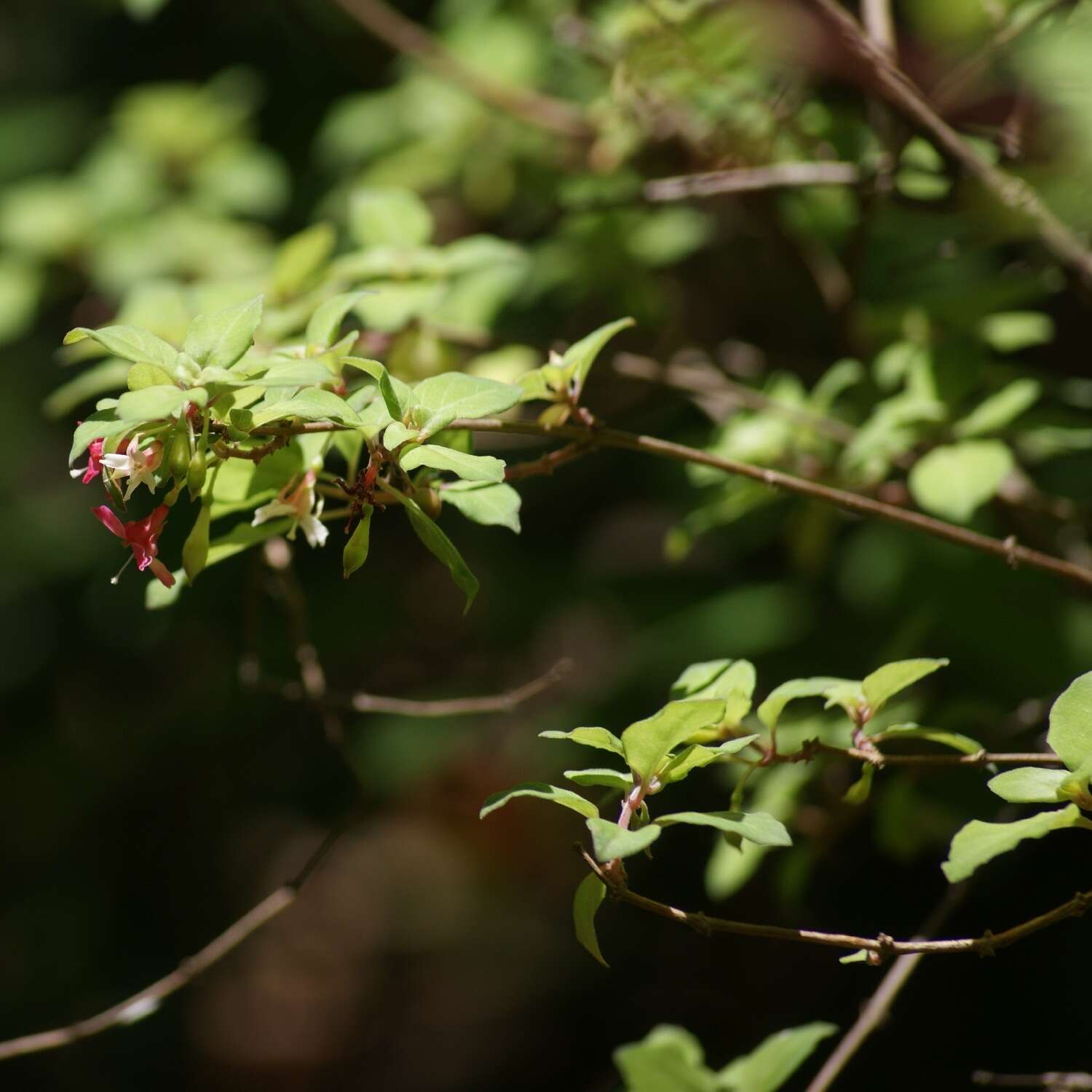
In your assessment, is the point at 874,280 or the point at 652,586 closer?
the point at 874,280

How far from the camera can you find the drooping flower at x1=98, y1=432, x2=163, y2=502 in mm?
542

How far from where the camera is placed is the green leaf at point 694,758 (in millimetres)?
542

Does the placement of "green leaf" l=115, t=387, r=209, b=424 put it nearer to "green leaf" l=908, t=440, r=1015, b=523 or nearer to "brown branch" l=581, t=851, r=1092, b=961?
"brown branch" l=581, t=851, r=1092, b=961

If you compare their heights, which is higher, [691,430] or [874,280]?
[874,280]

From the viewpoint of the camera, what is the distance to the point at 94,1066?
2410mm

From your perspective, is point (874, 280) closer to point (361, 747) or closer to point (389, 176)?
point (389, 176)

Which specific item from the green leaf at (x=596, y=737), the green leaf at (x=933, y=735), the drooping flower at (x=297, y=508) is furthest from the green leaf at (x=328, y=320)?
the green leaf at (x=933, y=735)

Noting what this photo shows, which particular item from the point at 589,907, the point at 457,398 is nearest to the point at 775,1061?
the point at 589,907

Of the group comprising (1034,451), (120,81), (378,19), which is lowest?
(120,81)

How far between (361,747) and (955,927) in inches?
37.4

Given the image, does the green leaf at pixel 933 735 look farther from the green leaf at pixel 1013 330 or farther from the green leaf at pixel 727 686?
the green leaf at pixel 1013 330

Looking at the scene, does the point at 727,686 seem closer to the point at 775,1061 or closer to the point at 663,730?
the point at 663,730

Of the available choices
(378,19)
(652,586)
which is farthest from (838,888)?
(378,19)

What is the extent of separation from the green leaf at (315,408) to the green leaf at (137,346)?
0.05 metres
